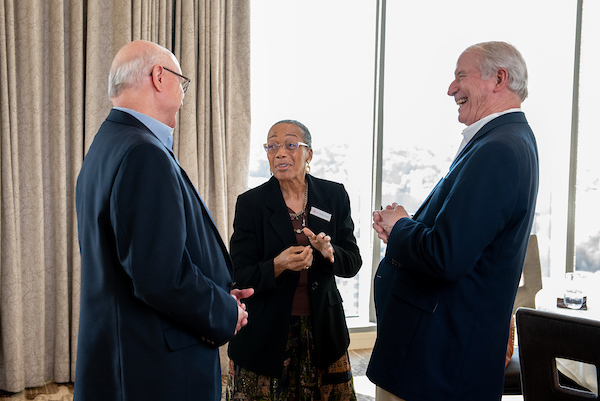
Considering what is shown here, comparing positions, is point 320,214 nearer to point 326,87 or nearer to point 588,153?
point 326,87

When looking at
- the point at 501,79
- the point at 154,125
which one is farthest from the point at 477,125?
the point at 154,125

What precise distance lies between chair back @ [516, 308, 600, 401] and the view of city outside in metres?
2.68

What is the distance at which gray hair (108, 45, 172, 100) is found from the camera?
142cm

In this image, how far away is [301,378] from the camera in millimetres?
2006

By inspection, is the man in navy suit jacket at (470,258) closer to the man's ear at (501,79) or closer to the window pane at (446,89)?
Answer: the man's ear at (501,79)

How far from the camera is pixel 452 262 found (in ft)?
4.39

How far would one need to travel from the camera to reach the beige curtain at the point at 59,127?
10.1 feet

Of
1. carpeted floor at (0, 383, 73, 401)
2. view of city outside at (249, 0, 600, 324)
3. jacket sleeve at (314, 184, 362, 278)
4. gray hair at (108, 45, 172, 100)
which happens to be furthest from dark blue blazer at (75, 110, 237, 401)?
view of city outside at (249, 0, 600, 324)

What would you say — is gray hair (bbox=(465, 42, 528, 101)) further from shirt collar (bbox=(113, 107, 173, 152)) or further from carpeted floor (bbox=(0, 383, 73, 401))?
carpeted floor (bbox=(0, 383, 73, 401))

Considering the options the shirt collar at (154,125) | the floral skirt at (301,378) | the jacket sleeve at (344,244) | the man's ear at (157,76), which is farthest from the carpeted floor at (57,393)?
the man's ear at (157,76)

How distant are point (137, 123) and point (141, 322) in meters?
0.55

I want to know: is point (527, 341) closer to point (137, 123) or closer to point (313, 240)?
point (313, 240)

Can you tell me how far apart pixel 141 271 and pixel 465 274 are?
0.89 meters

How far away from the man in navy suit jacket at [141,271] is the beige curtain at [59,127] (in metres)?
2.05
